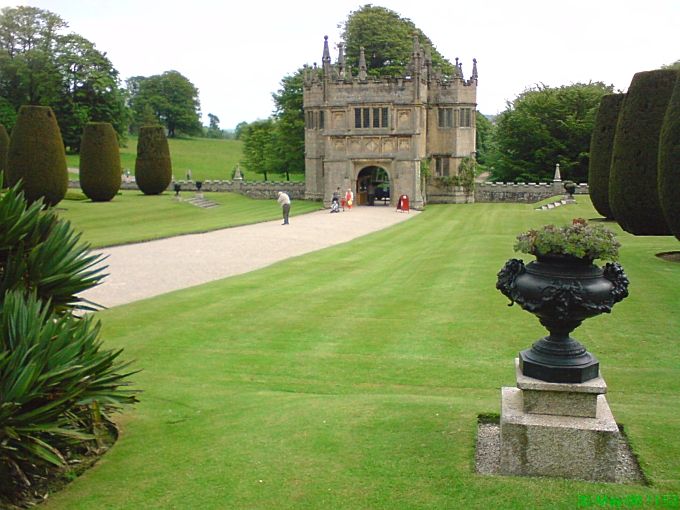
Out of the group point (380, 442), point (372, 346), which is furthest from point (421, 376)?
point (380, 442)

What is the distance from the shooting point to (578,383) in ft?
19.4

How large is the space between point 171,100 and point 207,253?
306 ft

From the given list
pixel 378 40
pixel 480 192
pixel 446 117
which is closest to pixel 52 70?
pixel 378 40

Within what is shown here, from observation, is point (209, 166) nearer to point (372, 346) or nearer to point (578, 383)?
point (372, 346)

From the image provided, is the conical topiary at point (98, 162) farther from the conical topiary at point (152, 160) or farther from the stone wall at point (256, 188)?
the stone wall at point (256, 188)

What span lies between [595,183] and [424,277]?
16.5 m

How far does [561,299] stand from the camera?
5.61 metres

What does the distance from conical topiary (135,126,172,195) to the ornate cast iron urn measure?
47.2 m

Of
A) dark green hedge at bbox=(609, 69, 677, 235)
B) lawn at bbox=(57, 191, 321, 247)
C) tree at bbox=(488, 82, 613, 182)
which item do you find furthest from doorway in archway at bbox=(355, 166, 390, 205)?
dark green hedge at bbox=(609, 69, 677, 235)

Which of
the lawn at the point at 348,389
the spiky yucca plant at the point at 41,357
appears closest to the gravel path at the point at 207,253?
the lawn at the point at 348,389

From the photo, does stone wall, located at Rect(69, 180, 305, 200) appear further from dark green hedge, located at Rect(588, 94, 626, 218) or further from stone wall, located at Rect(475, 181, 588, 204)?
dark green hedge, located at Rect(588, 94, 626, 218)

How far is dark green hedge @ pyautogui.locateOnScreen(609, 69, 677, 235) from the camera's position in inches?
863

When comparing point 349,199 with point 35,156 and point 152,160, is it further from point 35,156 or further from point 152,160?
point 35,156

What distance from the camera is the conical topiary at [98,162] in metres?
44.3
